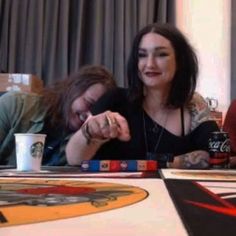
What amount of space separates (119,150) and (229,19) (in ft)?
6.15

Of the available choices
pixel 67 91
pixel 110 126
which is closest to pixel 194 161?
pixel 110 126

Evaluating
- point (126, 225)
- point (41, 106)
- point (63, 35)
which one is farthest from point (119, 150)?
point (63, 35)

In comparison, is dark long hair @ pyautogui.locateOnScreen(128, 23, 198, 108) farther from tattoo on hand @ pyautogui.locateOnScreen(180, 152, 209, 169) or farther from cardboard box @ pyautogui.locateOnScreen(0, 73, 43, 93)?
cardboard box @ pyautogui.locateOnScreen(0, 73, 43, 93)

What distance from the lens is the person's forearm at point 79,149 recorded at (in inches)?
50.9

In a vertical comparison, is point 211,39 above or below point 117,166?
above

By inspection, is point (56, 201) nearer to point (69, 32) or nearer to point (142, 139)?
point (142, 139)

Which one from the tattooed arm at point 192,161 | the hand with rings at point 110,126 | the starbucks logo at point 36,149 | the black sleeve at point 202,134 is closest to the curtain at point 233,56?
the black sleeve at point 202,134

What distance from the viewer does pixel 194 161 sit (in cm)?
134

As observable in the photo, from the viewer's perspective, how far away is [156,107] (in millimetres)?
1655

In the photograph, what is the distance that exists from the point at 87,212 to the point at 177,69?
1.33 meters

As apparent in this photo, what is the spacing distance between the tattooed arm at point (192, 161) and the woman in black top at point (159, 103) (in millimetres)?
133

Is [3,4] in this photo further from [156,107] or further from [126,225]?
[126,225]

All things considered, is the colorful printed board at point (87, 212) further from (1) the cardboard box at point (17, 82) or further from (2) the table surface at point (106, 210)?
(1) the cardboard box at point (17, 82)

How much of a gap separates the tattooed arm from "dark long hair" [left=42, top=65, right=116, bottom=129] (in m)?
0.48
